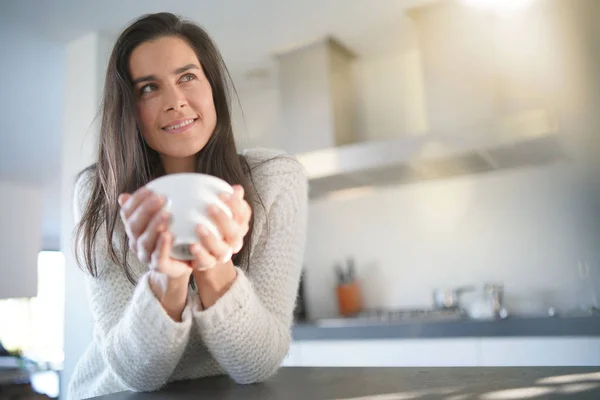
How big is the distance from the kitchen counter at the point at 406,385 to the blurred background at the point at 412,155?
1.29m

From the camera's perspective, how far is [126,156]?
0.83m

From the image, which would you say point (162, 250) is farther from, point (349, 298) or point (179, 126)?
point (349, 298)

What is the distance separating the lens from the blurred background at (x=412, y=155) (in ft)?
6.98

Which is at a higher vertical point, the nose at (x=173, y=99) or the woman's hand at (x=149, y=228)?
the nose at (x=173, y=99)

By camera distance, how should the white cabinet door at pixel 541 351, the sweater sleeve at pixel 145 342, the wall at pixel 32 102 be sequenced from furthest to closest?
the wall at pixel 32 102, the white cabinet door at pixel 541 351, the sweater sleeve at pixel 145 342

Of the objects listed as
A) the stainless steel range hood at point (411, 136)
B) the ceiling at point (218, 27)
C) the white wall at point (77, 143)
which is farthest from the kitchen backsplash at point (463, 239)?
the white wall at point (77, 143)

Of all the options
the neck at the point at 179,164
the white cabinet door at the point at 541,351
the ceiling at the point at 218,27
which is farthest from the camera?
the ceiling at the point at 218,27

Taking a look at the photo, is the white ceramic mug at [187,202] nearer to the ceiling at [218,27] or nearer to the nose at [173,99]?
the nose at [173,99]

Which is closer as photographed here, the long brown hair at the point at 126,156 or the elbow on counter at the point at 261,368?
the elbow on counter at the point at 261,368

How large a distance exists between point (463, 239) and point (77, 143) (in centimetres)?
193

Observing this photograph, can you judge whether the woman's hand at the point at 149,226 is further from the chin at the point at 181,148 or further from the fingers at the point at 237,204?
the chin at the point at 181,148

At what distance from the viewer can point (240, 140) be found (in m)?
3.33

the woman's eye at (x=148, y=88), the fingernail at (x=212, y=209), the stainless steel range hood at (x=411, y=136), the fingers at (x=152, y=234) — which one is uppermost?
the stainless steel range hood at (x=411, y=136)

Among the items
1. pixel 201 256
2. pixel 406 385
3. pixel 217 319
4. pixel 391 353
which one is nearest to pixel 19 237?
pixel 217 319
